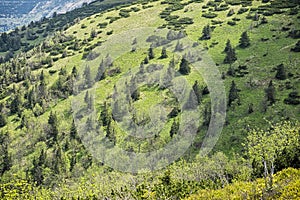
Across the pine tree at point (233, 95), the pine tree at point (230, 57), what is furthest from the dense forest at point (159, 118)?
the pine tree at point (233, 95)

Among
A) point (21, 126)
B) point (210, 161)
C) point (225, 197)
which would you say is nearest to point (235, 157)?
point (210, 161)

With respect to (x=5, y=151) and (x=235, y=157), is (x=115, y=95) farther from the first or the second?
(x=235, y=157)

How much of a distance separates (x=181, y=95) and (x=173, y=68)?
2339 centimetres

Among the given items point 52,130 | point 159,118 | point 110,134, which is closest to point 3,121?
point 52,130

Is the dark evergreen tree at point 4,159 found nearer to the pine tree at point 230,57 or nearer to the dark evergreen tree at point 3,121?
the dark evergreen tree at point 3,121

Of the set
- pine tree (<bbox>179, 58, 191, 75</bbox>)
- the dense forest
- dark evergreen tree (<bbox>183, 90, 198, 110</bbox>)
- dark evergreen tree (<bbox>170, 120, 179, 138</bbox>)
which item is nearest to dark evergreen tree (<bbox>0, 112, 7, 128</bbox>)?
the dense forest

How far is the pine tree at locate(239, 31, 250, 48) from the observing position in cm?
19075

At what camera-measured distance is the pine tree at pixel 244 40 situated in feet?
626

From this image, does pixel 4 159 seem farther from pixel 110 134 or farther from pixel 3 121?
pixel 110 134

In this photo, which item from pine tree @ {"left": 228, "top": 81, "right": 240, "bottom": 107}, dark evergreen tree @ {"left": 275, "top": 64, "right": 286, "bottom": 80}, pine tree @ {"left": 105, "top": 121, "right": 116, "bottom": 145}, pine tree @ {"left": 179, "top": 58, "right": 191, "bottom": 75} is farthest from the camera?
pine tree @ {"left": 179, "top": 58, "right": 191, "bottom": 75}

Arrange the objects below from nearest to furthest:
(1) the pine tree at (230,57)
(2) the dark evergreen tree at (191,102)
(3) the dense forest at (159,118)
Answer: (3) the dense forest at (159,118) < (2) the dark evergreen tree at (191,102) < (1) the pine tree at (230,57)

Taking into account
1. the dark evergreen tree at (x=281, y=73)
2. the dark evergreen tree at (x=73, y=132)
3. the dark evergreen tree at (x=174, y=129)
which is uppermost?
the dark evergreen tree at (x=281, y=73)

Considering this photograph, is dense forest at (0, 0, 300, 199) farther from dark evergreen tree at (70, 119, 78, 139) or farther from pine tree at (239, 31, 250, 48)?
pine tree at (239, 31, 250, 48)

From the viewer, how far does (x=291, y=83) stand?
145 metres
